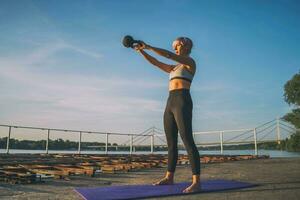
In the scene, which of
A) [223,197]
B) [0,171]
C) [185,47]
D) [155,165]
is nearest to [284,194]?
[223,197]

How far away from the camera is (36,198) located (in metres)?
2.74

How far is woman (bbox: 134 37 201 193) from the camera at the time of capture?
344cm

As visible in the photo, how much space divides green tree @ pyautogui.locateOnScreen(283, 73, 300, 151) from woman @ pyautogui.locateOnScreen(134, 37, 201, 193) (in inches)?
1287

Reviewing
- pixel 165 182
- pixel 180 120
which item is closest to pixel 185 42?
pixel 180 120

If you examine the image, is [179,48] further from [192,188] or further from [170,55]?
[192,188]

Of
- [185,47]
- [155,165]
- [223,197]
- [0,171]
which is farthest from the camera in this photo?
[155,165]

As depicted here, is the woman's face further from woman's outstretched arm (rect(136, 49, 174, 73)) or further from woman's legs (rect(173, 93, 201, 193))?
woman's legs (rect(173, 93, 201, 193))

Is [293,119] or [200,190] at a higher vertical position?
[293,119]

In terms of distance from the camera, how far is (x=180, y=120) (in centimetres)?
353

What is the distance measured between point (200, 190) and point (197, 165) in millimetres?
395

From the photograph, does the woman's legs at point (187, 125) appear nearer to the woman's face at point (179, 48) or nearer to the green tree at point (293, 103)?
the woman's face at point (179, 48)

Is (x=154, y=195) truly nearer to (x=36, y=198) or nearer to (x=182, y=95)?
(x=36, y=198)

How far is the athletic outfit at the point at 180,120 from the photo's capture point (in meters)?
3.44

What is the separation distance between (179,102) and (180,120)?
0.22m
